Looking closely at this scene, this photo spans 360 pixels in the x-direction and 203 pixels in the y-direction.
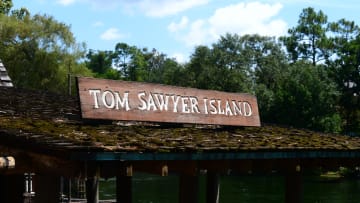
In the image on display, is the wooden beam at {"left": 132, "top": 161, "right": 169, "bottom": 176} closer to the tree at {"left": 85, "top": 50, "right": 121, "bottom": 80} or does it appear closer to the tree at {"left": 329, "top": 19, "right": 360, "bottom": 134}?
the tree at {"left": 329, "top": 19, "right": 360, "bottom": 134}

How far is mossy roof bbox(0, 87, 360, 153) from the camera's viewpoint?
248 inches

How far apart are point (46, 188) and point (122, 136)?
24.4 feet

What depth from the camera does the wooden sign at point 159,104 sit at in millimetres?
8305

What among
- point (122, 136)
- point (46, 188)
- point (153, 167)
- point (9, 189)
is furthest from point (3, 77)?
point (153, 167)

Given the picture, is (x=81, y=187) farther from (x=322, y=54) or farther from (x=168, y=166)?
(x=322, y=54)

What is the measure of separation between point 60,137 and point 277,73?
172 feet

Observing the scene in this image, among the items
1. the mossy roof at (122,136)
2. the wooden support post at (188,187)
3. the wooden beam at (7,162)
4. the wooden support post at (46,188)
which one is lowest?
the wooden support post at (46,188)

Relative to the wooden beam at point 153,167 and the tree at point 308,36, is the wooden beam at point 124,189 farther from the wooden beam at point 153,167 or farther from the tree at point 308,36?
the tree at point 308,36

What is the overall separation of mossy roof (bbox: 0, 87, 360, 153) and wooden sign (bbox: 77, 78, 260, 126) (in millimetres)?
170

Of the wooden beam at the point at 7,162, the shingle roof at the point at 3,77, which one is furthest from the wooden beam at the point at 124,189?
the shingle roof at the point at 3,77

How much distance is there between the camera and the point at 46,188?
46.6 ft

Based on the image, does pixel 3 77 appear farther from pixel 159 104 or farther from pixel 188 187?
pixel 188 187

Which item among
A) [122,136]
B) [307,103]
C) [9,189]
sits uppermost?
[307,103]

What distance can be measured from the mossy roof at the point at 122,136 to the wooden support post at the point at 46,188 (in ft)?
9.76
